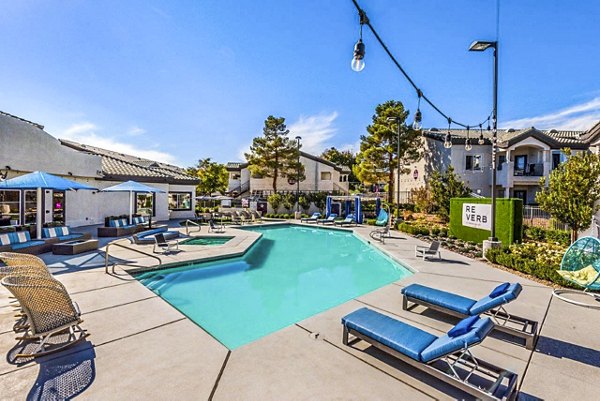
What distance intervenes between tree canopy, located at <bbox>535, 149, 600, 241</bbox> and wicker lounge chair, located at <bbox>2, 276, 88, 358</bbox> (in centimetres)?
1285

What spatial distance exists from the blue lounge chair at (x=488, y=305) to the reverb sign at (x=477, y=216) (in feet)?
24.7

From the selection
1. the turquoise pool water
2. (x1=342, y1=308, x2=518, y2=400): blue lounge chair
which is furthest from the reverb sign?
(x1=342, y1=308, x2=518, y2=400): blue lounge chair

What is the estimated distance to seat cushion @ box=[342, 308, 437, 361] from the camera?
10.4ft

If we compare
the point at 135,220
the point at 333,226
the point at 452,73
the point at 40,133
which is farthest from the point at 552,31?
the point at 40,133

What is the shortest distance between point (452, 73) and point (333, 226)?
12.1 m

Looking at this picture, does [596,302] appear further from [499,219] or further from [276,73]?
[276,73]

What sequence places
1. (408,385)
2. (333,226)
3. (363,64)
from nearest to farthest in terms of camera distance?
1. (408,385)
2. (363,64)
3. (333,226)

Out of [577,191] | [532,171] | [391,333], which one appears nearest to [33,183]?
[391,333]

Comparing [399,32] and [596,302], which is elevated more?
[399,32]

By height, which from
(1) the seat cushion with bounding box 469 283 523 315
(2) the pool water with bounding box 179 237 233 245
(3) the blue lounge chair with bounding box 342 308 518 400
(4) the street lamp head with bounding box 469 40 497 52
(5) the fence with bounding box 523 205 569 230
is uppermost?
(4) the street lamp head with bounding box 469 40 497 52

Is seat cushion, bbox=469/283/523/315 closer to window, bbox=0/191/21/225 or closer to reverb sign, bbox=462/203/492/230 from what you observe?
reverb sign, bbox=462/203/492/230

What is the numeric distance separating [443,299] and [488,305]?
0.81 metres

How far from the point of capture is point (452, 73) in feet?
28.4

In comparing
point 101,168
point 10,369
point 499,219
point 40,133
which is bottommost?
point 10,369
